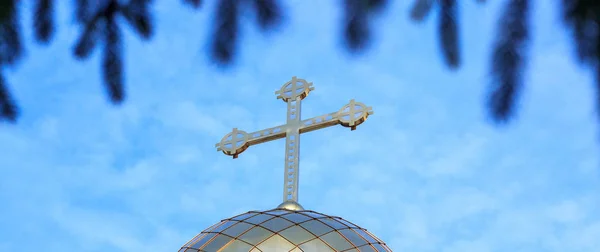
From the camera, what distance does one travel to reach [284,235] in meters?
12.1

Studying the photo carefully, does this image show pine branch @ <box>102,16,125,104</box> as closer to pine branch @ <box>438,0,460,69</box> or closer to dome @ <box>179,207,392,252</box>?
pine branch @ <box>438,0,460,69</box>

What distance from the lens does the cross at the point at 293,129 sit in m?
13.3

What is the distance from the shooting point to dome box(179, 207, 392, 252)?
11945 millimetres

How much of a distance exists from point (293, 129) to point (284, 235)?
220 cm

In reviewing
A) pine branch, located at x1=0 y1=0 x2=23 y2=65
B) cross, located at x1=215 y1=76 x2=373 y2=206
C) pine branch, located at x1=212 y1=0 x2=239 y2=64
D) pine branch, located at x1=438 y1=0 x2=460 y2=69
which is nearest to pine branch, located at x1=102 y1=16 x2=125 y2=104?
pine branch, located at x1=0 y1=0 x2=23 y2=65

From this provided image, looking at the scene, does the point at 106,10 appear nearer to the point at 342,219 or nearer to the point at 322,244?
the point at 322,244

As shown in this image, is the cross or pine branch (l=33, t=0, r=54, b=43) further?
the cross

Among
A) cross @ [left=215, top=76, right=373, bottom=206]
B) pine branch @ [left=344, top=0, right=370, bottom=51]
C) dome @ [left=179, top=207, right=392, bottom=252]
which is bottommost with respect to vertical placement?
pine branch @ [left=344, top=0, right=370, bottom=51]

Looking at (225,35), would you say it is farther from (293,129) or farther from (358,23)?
(293,129)

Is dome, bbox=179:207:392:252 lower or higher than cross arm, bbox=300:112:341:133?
lower

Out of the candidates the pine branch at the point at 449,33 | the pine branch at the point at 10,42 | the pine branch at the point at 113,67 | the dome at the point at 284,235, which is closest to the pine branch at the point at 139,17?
the pine branch at the point at 113,67

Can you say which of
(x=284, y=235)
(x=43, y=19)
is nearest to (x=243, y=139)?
(x=284, y=235)

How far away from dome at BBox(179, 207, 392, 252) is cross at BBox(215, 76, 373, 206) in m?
0.73

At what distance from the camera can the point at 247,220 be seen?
41.7ft
